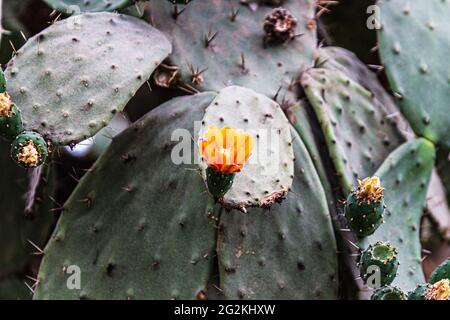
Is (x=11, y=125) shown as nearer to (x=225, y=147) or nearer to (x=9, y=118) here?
(x=9, y=118)

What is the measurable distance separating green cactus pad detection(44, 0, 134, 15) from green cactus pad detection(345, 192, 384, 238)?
2.15 feet

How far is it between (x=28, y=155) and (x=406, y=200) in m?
0.89

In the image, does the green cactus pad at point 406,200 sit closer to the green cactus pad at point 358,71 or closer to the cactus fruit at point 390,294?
the green cactus pad at point 358,71

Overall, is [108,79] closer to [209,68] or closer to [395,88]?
[209,68]

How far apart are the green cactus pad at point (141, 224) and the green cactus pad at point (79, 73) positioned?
6.8 inches

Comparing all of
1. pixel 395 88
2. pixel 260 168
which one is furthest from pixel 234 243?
pixel 395 88

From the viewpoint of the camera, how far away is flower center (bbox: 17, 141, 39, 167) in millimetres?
1434

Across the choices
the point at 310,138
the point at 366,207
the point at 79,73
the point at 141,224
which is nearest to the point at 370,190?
the point at 366,207

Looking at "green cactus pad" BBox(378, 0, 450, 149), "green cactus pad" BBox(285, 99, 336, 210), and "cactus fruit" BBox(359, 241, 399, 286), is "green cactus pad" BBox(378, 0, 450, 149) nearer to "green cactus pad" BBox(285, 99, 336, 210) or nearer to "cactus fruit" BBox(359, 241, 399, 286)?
"green cactus pad" BBox(285, 99, 336, 210)

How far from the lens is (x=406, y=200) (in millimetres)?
1861

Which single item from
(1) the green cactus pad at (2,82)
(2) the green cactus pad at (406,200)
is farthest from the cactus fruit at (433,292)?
(1) the green cactus pad at (2,82)

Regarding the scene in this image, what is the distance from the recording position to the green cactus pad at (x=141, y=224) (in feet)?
5.49

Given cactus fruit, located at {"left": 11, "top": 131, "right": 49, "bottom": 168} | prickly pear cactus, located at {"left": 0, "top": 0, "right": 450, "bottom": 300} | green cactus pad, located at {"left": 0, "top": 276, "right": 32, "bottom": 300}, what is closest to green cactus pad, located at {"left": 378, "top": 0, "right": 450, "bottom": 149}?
prickly pear cactus, located at {"left": 0, "top": 0, "right": 450, "bottom": 300}

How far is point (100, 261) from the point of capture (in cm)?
171
